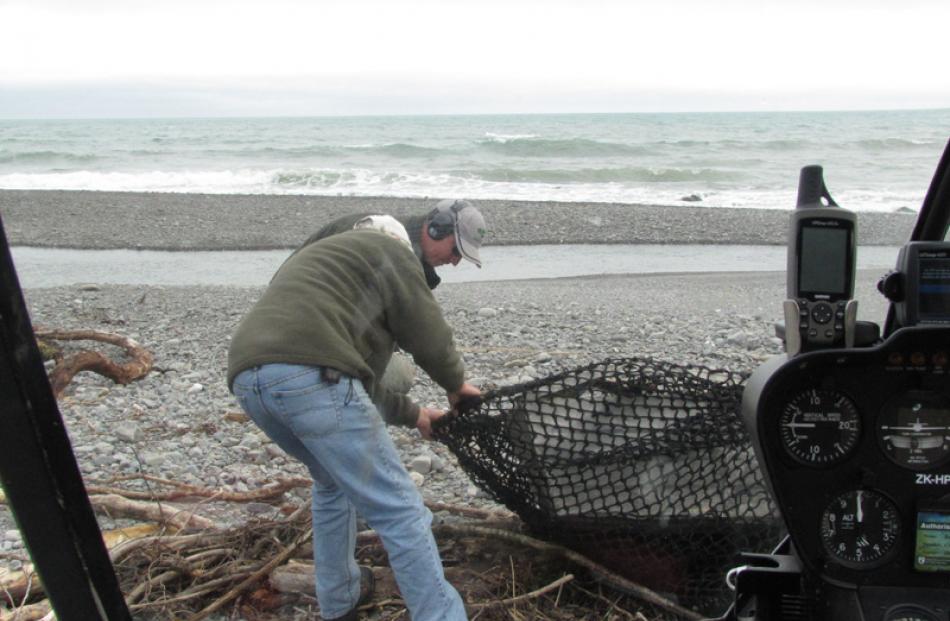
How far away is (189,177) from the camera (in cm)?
439

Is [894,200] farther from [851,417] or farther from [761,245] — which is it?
[761,245]

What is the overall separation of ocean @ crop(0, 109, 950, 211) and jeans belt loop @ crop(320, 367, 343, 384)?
139cm

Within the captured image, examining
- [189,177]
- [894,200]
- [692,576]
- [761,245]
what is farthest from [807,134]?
[189,177]

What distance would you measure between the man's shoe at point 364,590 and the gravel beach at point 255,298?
1.82ft

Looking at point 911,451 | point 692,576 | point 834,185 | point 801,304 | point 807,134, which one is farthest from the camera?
point 807,134

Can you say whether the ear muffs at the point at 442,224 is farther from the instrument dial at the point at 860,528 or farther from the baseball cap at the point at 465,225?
the instrument dial at the point at 860,528

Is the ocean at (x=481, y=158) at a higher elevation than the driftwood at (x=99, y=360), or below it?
higher

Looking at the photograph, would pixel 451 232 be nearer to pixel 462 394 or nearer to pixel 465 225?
pixel 465 225

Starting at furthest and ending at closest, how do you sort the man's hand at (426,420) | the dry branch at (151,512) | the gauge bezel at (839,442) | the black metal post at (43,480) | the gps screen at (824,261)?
the dry branch at (151,512)
the man's hand at (426,420)
the gauge bezel at (839,442)
the gps screen at (824,261)
the black metal post at (43,480)

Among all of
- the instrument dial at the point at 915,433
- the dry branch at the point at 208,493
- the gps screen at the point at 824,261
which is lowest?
the dry branch at the point at 208,493

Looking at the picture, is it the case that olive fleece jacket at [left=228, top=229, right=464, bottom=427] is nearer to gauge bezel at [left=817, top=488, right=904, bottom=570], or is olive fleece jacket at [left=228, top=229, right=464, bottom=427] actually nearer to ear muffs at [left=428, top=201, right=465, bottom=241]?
ear muffs at [left=428, top=201, right=465, bottom=241]

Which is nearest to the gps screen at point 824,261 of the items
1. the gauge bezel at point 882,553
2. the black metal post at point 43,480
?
the gauge bezel at point 882,553

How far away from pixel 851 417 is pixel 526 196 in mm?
3124

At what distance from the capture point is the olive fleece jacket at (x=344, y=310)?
1855mm
